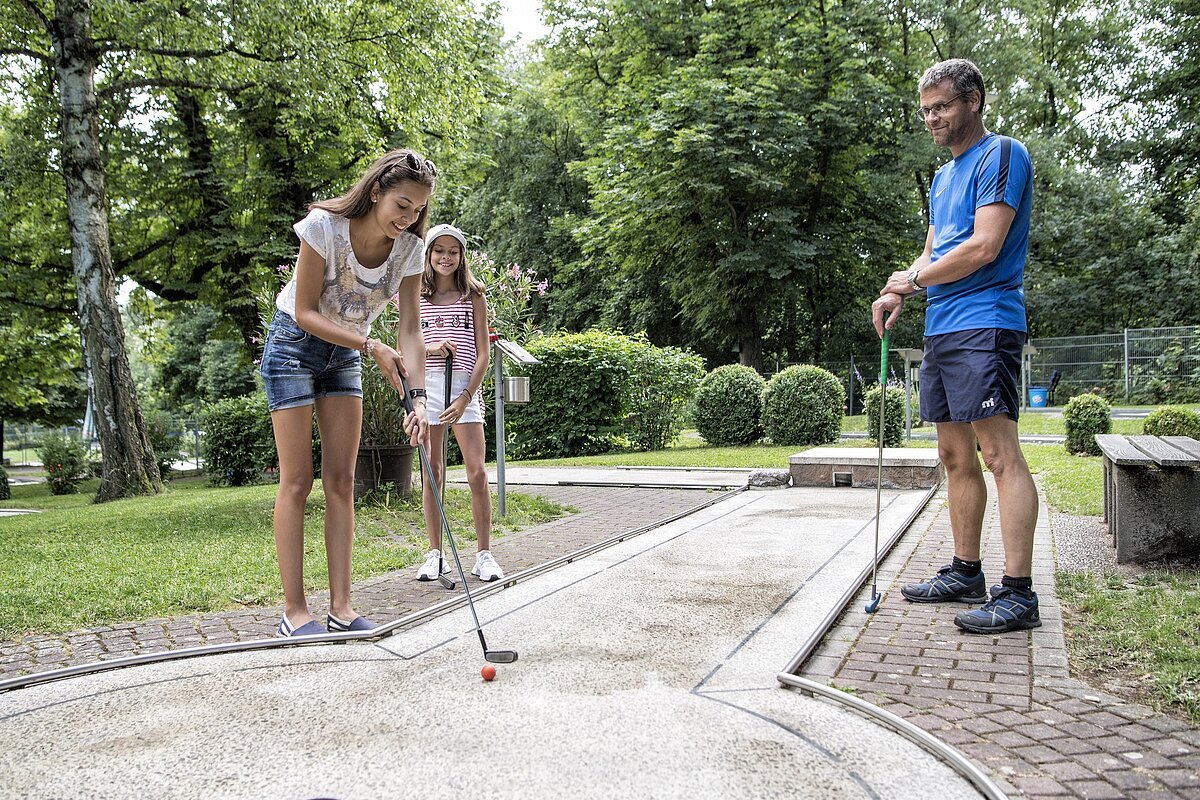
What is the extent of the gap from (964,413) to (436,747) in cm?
232

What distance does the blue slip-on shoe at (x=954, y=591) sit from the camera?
12.2 ft

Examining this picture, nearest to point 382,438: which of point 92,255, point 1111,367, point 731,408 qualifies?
point 92,255

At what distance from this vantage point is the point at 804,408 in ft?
43.0

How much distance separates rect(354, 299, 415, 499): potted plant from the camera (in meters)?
7.21

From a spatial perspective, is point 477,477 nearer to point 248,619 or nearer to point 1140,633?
point 248,619

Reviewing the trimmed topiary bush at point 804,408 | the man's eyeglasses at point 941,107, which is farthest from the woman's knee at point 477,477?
the trimmed topiary bush at point 804,408

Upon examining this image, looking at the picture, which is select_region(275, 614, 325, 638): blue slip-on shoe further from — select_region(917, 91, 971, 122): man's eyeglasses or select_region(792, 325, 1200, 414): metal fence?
select_region(792, 325, 1200, 414): metal fence

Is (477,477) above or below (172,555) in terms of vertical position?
above

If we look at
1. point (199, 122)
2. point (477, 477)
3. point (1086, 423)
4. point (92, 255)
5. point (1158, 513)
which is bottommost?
point (1158, 513)

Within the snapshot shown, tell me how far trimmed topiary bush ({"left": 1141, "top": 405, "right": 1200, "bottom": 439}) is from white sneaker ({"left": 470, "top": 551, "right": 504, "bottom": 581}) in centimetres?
765

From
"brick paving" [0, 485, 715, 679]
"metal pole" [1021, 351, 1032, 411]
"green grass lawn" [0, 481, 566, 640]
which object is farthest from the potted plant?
"metal pole" [1021, 351, 1032, 411]

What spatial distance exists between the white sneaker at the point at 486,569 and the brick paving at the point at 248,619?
20 centimetres

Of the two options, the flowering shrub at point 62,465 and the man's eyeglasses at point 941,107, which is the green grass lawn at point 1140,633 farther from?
the flowering shrub at point 62,465

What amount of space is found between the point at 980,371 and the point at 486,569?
95.7 inches
